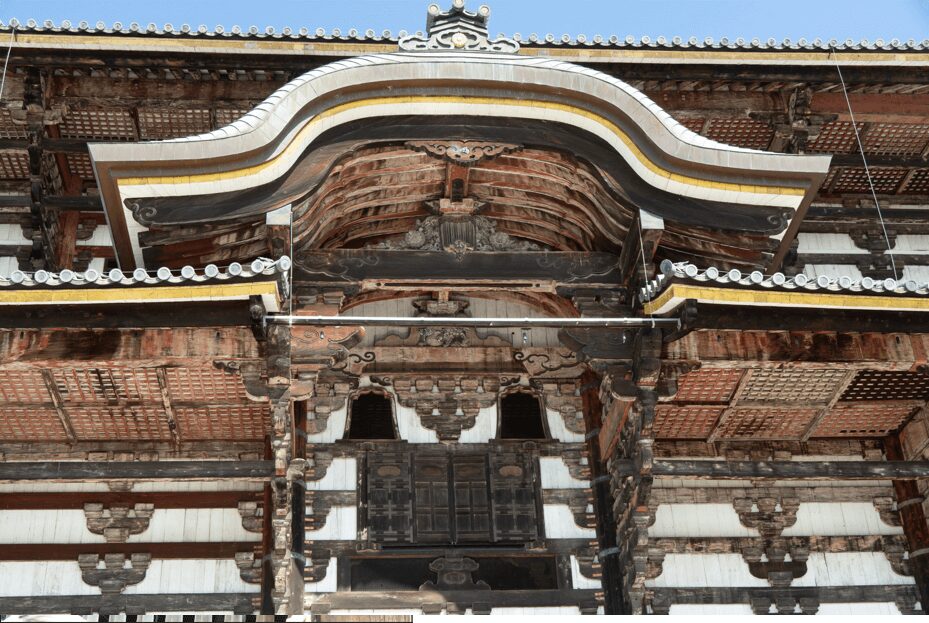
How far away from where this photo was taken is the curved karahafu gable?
11117 millimetres

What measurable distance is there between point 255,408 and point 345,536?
5.82 ft

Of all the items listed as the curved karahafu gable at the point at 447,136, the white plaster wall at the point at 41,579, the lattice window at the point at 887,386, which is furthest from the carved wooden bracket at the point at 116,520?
the lattice window at the point at 887,386

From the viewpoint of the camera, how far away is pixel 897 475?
12.2 m

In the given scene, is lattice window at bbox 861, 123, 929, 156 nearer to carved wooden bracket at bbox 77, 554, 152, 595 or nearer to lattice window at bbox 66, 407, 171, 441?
lattice window at bbox 66, 407, 171, 441

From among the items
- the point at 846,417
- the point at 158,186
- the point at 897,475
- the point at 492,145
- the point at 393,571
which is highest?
the point at 492,145

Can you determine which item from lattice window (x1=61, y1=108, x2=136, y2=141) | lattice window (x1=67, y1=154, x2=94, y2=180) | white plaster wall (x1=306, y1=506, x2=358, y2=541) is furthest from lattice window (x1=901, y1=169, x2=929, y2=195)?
lattice window (x1=67, y1=154, x2=94, y2=180)

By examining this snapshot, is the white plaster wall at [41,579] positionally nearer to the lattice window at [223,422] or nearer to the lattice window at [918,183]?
the lattice window at [223,422]

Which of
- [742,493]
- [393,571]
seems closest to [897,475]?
[742,493]

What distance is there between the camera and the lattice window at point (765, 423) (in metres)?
12.6

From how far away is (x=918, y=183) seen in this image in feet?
51.5

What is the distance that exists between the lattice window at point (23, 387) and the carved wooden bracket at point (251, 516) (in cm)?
247

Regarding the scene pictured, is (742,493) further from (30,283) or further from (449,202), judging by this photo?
(30,283)

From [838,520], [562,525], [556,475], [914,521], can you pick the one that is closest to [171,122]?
[556,475]

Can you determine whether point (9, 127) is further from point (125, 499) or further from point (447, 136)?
point (447, 136)
